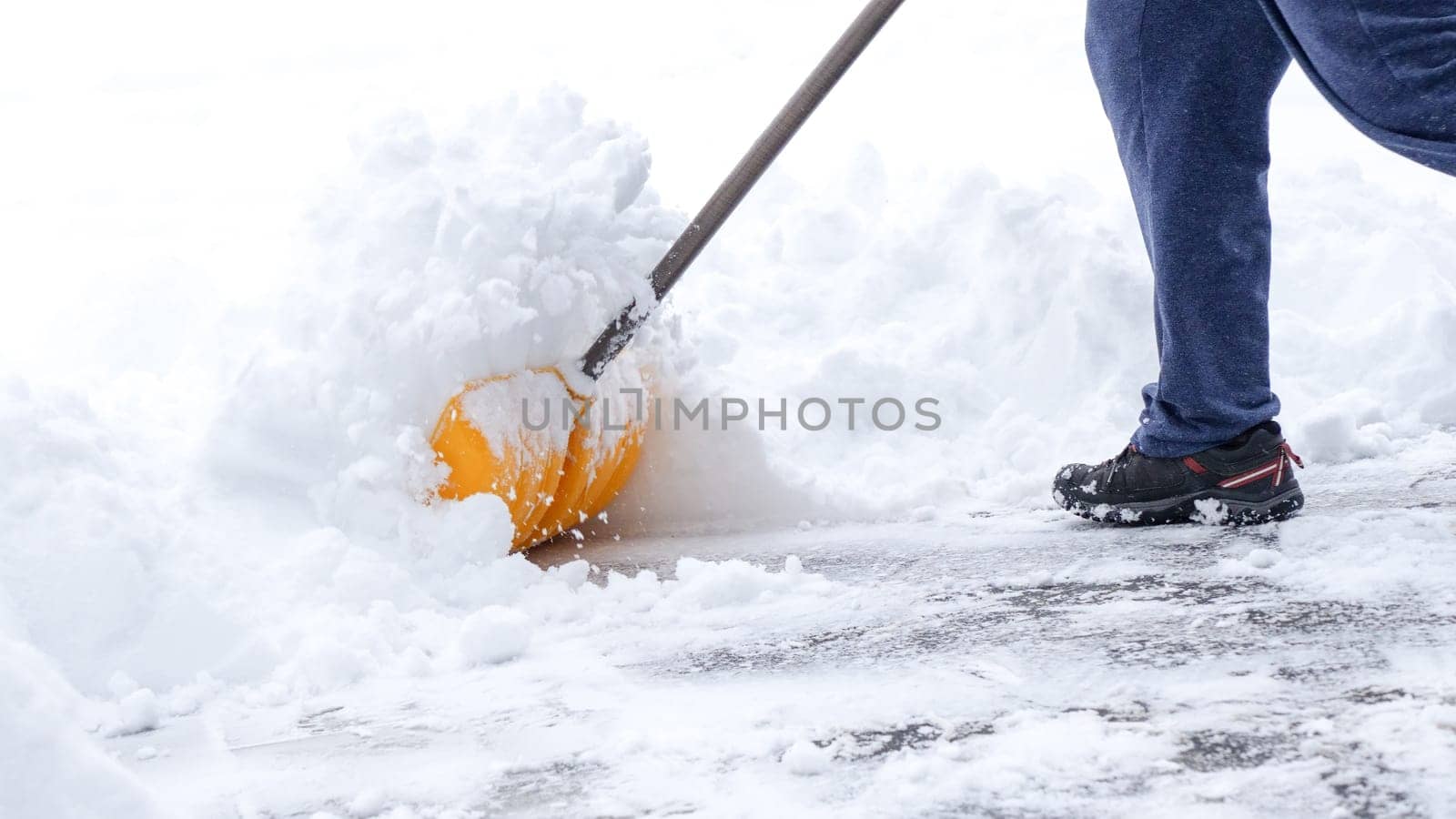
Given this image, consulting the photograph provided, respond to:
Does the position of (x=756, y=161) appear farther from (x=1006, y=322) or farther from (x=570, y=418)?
(x=1006, y=322)

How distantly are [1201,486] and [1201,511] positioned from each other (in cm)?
4

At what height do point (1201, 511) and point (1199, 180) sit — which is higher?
point (1199, 180)

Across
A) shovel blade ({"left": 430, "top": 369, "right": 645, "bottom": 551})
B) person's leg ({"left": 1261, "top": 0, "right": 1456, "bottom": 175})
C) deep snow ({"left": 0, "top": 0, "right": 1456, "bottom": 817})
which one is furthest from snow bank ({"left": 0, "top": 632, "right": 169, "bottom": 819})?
person's leg ({"left": 1261, "top": 0, "right": 1456, "bottom": 175})

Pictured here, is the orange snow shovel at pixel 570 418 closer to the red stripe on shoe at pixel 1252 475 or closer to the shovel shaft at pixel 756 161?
the shovel shaft at pixel 756 161

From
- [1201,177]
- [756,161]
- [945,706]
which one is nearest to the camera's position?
[945,706]

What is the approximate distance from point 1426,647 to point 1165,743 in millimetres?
390

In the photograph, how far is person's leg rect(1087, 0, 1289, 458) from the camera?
1.94 m

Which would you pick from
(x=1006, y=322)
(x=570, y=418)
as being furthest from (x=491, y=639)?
(x=1006, y=322)

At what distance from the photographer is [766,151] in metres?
2.21

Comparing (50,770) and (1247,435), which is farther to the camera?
(1247,435)

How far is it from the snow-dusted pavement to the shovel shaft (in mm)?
518

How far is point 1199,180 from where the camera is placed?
1979mm

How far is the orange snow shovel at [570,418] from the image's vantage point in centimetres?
200

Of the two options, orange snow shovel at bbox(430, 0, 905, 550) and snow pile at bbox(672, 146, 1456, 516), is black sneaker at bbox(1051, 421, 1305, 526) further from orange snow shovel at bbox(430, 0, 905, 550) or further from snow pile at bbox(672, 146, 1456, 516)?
orange snow shovel at bbox(430, 0, 905, 550)
